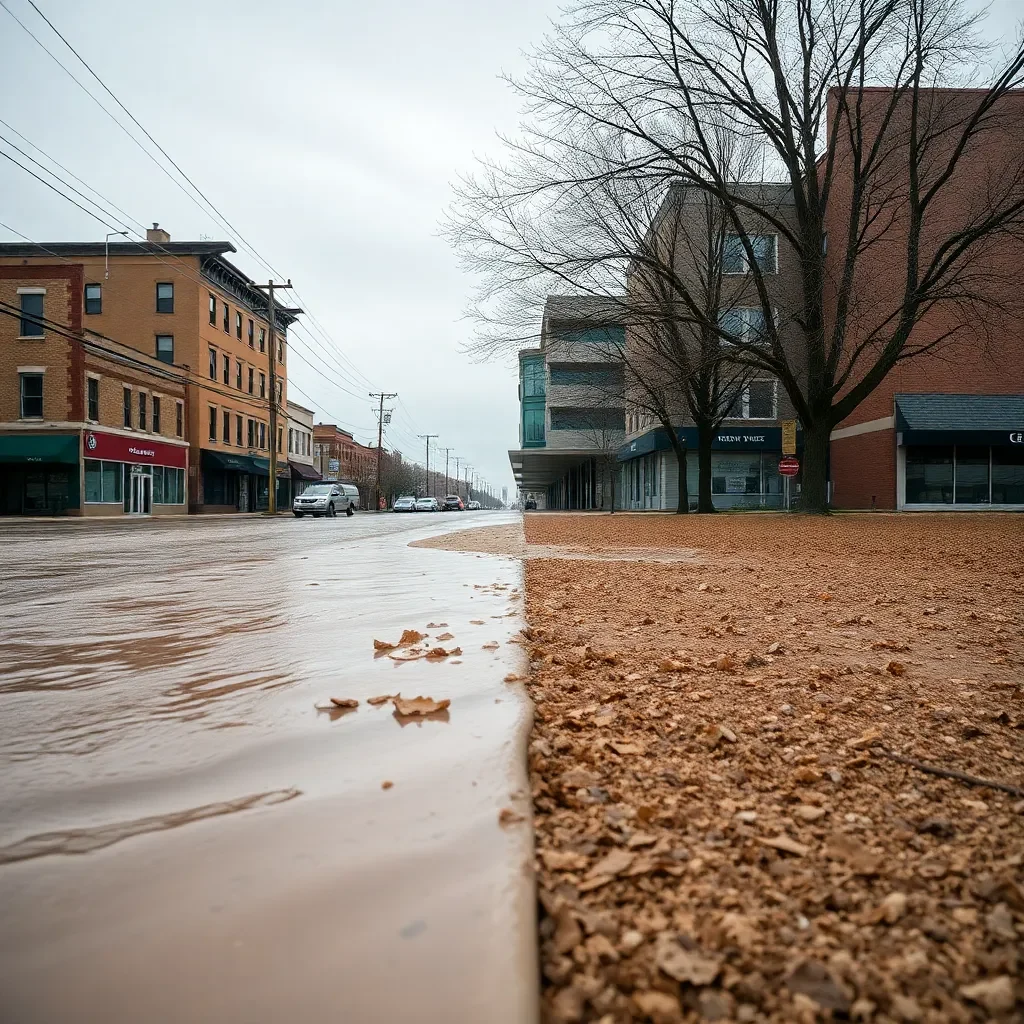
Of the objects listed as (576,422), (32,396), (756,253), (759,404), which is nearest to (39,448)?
(32,396)

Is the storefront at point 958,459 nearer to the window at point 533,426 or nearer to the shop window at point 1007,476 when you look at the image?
the shop window at point 1007,476

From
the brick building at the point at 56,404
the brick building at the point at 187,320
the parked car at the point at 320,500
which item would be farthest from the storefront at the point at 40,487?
the parked car at the point at 320,500

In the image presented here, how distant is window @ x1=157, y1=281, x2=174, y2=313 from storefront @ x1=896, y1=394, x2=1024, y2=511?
3705 cm

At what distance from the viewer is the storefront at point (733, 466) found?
35.2m

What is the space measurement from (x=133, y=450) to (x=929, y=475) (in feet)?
115

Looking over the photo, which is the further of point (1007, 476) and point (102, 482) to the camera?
point (102, 482)

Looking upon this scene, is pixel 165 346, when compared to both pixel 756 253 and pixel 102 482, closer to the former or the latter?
pixel 102 482

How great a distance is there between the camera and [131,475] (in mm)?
34062

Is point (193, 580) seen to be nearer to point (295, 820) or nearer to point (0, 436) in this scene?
point (295, 820)

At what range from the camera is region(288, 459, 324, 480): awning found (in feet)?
185

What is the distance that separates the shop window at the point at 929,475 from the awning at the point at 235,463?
35.3 metres

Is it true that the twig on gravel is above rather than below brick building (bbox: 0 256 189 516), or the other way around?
below

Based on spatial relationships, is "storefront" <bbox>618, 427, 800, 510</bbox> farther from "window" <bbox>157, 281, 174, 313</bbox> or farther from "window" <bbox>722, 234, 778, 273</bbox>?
"window" <bbox>157, 281, 174, 313</bbox>

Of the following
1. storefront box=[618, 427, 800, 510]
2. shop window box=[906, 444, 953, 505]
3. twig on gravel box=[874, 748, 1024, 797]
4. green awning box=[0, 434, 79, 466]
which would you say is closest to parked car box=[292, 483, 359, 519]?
green awning box=[0, 434, 79, 466]
